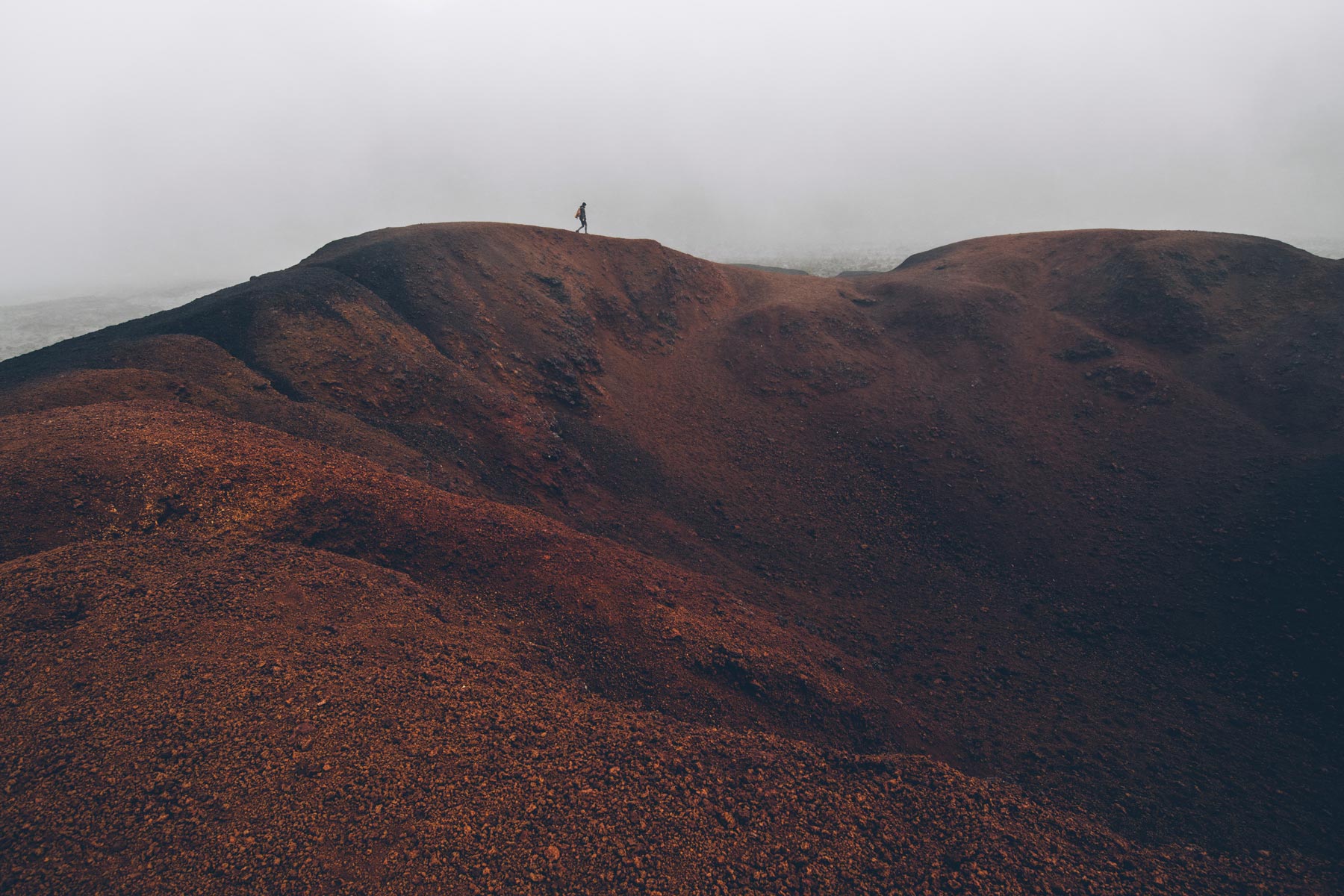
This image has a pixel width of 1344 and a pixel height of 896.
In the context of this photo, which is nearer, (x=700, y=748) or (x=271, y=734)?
(x=271, y=734)

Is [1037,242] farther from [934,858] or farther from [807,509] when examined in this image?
[934,858]

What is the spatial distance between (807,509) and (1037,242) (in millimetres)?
25849

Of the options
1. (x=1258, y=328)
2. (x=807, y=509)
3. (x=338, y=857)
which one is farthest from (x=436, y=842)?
(x=1258, y=328)

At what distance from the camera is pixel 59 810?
4875 mm

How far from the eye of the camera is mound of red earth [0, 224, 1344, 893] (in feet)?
18.6

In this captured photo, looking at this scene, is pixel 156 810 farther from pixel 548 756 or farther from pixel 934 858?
pixel 934 858

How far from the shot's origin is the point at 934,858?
6.38 metres

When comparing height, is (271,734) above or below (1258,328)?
below

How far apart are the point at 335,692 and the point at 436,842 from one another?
216cm

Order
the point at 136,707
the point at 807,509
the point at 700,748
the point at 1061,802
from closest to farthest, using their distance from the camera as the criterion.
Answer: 1. the point at 136,707
2. the point at 700,748
3. the point at 1061,802
4. the point at 807,509

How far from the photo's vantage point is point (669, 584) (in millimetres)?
11758

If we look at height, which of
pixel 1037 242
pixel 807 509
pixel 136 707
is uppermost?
pixel 1037 242

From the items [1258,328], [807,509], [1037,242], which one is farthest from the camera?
[1037,242]

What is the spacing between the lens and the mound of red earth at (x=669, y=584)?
5672 mm
